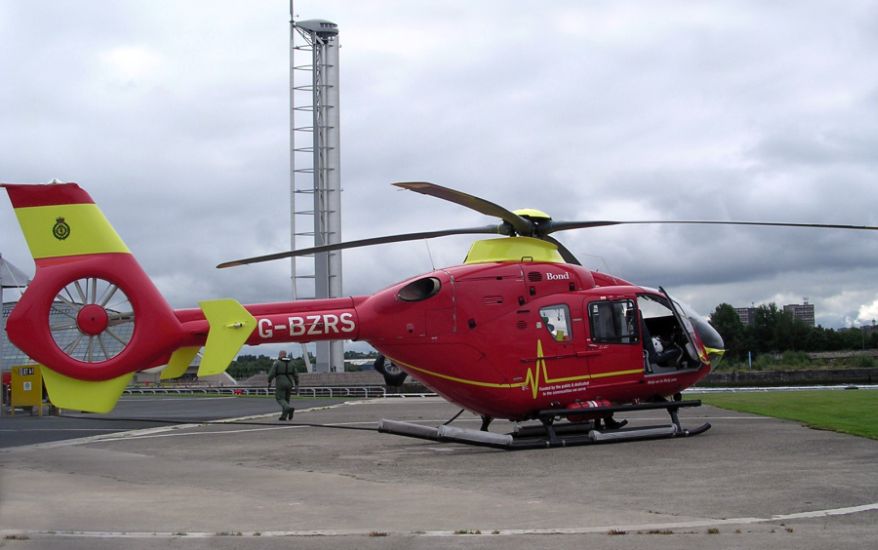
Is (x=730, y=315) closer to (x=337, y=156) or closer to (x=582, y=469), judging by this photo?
(x=337, y=156)

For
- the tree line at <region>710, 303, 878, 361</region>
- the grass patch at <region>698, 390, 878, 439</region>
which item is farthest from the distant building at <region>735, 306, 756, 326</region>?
the grass patch at <region>698, 390, 878, 439</region>

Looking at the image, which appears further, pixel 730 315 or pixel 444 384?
pixel 730 315

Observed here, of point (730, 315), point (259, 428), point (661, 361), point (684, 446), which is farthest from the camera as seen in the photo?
point (730, 315)

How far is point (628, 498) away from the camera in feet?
30.6

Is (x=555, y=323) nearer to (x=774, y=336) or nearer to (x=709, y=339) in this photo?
(x=709, y=339)

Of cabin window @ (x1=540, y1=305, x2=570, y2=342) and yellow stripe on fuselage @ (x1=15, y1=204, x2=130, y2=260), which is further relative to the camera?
cabin window @ (x1=540, y1=305, x2=570, y2=342)

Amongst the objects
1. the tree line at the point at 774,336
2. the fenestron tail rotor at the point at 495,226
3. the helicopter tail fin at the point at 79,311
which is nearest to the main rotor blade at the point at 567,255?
the fenestron tail rotor at the point at 495,226

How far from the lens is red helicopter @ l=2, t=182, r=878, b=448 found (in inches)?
587

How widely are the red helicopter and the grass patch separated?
310 cm

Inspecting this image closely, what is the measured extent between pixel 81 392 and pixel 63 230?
2.80 metres

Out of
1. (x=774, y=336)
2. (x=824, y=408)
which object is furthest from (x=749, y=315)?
(x=824, y=408)

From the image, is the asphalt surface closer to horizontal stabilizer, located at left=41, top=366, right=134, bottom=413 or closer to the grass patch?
horizontal stabilizer, located at left=41, top=366, right=134, bottom=413

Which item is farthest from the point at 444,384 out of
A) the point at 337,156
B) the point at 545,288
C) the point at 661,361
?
the point at 337,156

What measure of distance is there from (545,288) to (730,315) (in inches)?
2590
